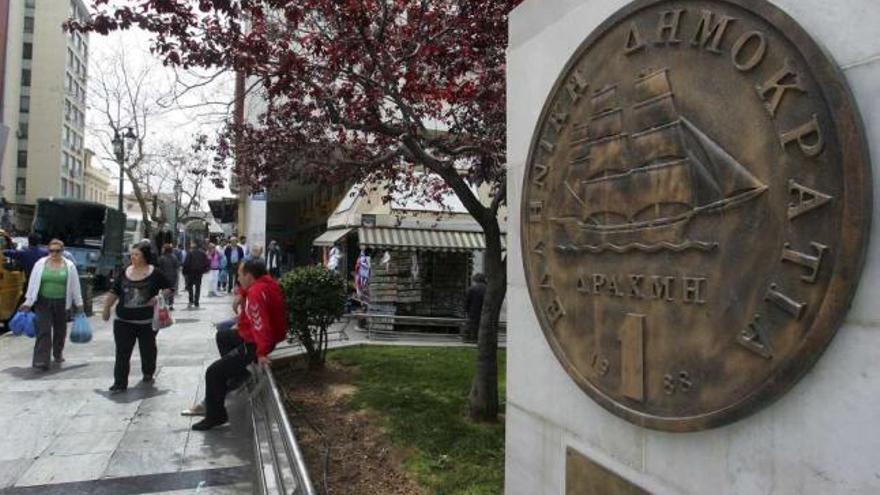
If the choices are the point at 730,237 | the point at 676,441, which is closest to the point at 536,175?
the point at 730,237

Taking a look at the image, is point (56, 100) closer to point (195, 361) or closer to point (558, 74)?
point (195, 361)

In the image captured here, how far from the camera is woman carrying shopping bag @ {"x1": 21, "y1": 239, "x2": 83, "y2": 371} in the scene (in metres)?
8.39

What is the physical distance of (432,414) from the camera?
6516mm

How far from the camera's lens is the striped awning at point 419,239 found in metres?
13.9

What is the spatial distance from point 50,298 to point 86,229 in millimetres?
18080

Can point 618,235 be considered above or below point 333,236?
below

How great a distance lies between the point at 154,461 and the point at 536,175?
4149 millimetres

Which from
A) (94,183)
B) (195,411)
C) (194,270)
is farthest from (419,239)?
(94,183)

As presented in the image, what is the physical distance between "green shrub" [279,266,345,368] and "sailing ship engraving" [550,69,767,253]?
5.90m

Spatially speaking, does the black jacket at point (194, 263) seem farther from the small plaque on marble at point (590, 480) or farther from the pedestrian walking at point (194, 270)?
the small plaque on marble at point (590, 480)

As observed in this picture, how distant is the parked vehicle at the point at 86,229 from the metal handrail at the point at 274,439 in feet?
66.4


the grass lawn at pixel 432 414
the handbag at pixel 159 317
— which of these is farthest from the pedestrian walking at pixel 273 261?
the handbag at pixel 159 317

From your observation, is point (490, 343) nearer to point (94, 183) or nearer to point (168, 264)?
point (168, 264)

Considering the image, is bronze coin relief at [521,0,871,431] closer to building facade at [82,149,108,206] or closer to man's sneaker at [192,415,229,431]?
man's sneaker at [192,415,229,431]
